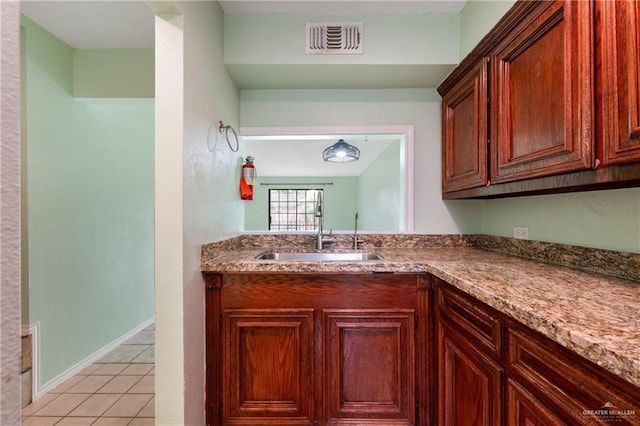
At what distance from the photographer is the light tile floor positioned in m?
1.70

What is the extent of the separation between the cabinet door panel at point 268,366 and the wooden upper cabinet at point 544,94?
1222 mm

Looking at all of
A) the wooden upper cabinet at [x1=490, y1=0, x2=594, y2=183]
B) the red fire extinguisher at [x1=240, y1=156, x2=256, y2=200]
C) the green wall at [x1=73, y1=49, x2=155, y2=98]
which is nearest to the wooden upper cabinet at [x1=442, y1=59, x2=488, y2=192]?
→ the wooden upper cabinet at [x1=490, y1=0, x2=594, y2=183]

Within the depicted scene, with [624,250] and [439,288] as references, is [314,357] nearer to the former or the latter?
[439,288]

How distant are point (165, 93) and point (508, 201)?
6.55 feet

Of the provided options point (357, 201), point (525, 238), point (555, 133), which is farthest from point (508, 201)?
point (357, 201)

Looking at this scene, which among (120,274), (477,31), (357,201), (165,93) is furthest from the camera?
(357,201)

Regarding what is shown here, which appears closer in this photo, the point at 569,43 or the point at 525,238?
the point at 569,43

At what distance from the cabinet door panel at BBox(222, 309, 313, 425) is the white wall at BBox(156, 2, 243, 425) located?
0.15 metres

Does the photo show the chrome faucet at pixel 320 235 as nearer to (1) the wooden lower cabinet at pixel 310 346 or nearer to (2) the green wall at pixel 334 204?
(1) the wooden lower cabinet at pixel 310 346

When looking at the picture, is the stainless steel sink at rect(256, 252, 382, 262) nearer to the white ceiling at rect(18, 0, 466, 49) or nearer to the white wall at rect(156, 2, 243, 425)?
the white wall at rect(156, 2, 243, 425)

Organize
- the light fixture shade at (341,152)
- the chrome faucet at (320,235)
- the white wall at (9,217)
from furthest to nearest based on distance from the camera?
1. the light fixture shade at (341,152)
2. the chrome faucet at (320,235)
3. the white wall at (9,217)

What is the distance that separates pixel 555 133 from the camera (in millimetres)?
1087

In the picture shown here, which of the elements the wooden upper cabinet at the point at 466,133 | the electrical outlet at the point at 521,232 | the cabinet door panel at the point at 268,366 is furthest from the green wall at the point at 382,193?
the cabinet door panel at the point at 268,366

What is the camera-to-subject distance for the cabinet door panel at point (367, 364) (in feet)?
4.94
